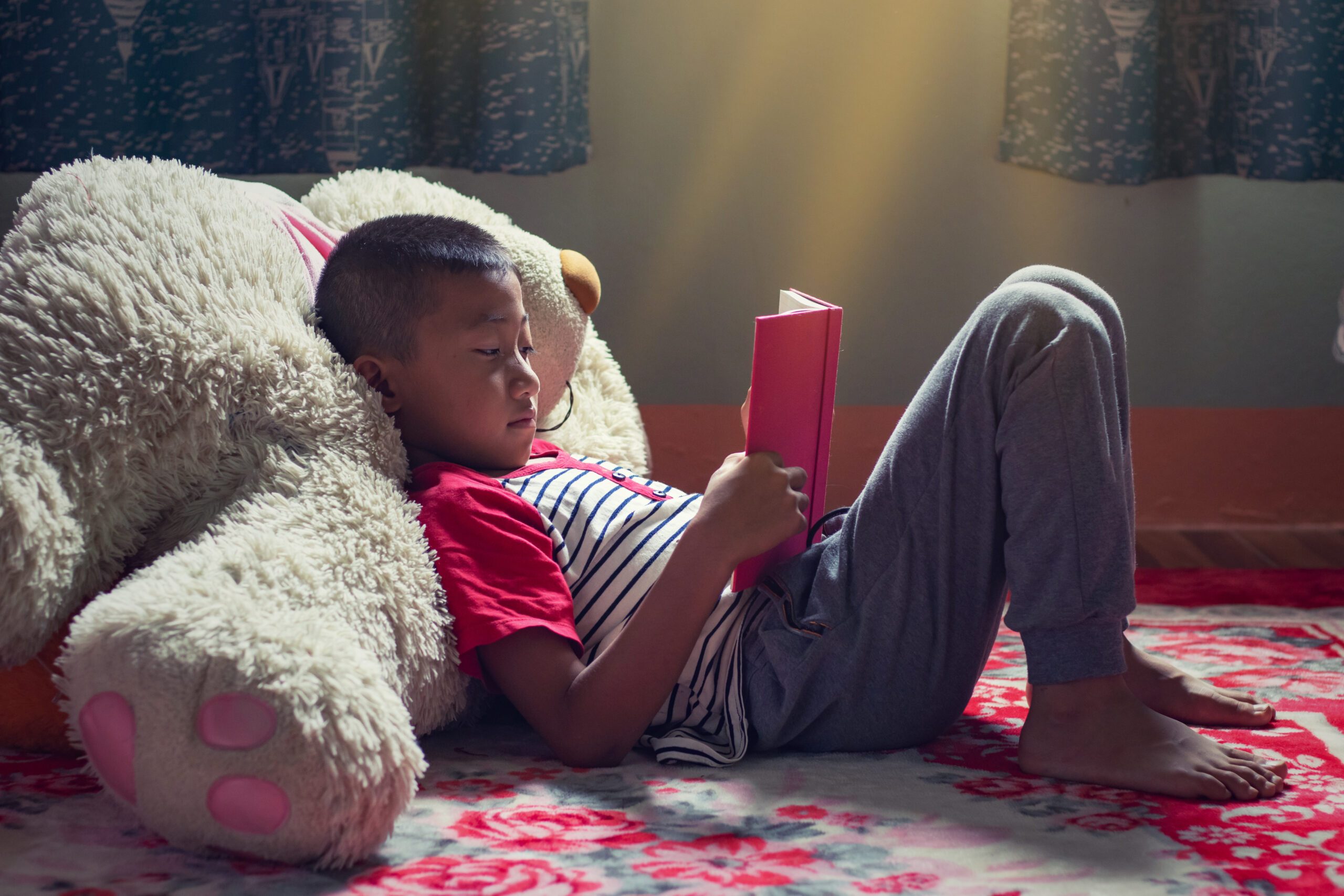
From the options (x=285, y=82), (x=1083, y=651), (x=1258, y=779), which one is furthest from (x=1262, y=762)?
(x=285, y=82)

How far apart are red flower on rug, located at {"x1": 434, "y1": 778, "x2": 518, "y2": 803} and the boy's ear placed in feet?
0.95

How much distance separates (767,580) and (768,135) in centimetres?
124

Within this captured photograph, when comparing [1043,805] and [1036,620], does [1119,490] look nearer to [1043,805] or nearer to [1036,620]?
[1036,620]

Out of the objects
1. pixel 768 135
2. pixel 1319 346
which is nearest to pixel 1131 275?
pixel 1319 346

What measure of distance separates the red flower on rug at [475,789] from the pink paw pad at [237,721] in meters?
0.18

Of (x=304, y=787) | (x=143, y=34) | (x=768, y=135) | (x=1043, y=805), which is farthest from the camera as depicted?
(x=768, y=135)

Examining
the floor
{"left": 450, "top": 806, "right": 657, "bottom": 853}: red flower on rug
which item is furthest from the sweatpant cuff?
the floor

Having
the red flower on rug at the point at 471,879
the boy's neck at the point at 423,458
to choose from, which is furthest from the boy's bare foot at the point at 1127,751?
the boy's neck at the point at 423,458

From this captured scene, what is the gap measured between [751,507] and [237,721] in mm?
368

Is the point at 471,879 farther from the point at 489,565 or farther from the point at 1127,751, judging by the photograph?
the point at 1127,751

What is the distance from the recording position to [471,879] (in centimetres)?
61

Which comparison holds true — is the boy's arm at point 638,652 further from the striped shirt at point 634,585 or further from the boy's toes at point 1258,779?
the boy's toes at point 1258,779

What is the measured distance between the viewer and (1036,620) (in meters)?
0.77

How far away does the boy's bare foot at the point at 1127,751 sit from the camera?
74cm
